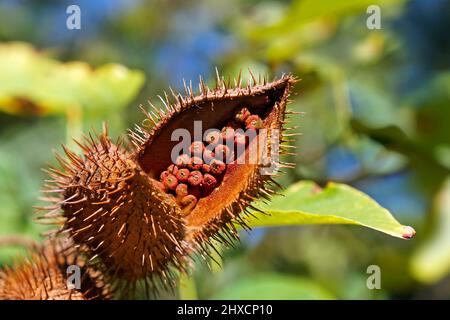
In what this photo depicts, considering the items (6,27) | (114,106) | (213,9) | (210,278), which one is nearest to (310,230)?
(210,278)

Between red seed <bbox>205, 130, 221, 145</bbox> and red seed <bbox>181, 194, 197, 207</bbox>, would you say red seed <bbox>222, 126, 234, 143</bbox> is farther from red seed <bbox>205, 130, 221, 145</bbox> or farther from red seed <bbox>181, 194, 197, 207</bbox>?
red seed <bbox>181, 194, 197, 207</bbox>

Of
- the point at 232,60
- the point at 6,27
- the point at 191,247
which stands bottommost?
the point at 191,247

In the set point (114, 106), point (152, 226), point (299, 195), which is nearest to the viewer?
point (152, 226)

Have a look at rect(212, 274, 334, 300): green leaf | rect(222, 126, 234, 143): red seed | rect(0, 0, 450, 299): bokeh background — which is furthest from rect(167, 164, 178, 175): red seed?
rect(212, 274, 334, 300): green leaf

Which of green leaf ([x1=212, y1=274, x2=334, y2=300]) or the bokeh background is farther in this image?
the bokeh background

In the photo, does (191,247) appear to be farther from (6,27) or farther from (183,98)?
(6,27)
